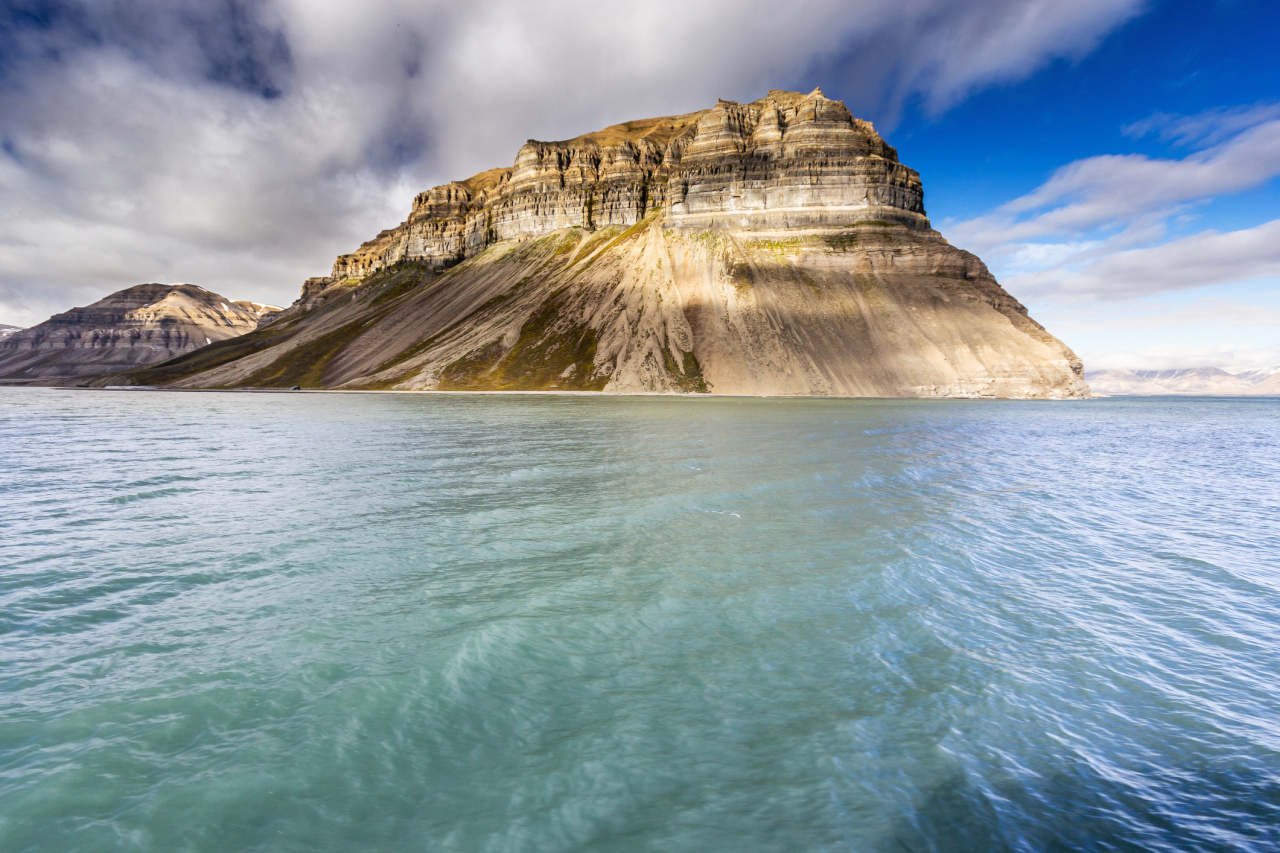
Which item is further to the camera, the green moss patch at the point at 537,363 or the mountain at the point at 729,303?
the green moss patch at the point at 537,363

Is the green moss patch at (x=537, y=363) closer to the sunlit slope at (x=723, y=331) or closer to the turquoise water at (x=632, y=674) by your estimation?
the sunlit slope at (x=723, y=331)

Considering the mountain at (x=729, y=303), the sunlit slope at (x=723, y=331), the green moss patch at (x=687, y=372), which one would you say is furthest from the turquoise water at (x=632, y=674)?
the mountain at (x=729, y=303)

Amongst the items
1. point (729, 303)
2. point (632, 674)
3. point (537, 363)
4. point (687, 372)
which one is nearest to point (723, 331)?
A: point (729, 303)

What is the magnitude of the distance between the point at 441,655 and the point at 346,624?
249 cm

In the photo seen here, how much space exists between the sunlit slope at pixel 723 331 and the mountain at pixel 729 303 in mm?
484

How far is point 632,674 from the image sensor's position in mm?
8734

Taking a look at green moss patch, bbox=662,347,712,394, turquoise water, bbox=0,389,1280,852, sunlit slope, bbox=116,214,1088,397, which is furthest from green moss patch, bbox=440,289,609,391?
turquoise water, bbox=0,389,1280,852

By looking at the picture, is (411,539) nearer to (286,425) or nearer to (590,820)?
(590,820)

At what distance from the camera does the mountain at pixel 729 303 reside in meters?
122

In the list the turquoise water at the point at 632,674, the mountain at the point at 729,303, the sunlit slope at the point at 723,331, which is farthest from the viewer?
the mountain at the point at 729,303

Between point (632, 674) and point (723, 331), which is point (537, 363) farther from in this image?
point (632, 674)

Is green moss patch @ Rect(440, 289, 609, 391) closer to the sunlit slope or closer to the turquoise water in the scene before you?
the sunlit slope

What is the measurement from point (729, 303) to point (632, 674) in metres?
135

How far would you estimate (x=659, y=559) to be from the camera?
14.0 m
